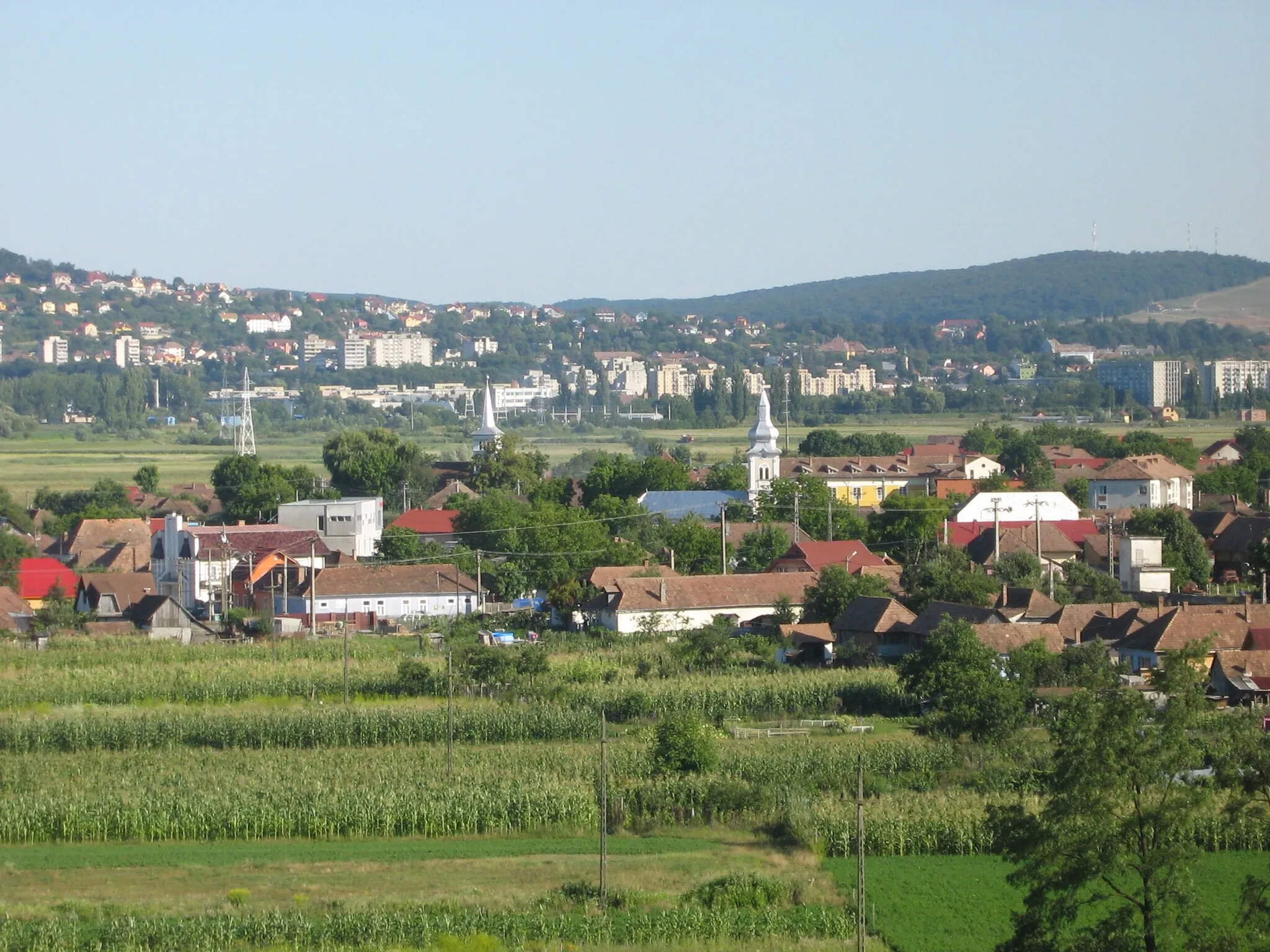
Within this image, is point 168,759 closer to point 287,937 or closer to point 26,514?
point 287,937

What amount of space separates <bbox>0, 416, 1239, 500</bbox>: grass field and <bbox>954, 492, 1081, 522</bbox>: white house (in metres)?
37.8

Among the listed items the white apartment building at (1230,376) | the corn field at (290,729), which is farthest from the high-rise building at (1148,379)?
the corn field at (290,729)

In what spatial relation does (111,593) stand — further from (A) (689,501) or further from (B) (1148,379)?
(B) (1148,379)

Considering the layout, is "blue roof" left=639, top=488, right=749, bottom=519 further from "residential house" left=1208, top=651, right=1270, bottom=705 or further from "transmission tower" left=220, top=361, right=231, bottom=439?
"transmission tower" left=220, top=361, right=231, bottom=439

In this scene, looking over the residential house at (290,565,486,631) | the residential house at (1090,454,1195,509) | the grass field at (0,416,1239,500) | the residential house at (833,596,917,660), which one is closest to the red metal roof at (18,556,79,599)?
the residential house at (290,565,486,631)

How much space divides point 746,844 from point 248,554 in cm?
2594

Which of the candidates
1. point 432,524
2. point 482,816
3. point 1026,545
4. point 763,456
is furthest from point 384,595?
point 763,456

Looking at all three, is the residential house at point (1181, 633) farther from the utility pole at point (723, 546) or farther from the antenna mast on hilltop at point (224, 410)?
the antenna mast on hilltop at point (224, 410)

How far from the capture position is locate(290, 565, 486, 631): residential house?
4253 cm

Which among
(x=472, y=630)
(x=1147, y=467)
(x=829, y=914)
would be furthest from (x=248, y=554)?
(x=1147, y=467)

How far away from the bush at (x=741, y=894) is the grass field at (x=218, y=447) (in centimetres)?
5948

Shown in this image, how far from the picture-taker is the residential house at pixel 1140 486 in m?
64.2

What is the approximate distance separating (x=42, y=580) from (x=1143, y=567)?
25.6 meters

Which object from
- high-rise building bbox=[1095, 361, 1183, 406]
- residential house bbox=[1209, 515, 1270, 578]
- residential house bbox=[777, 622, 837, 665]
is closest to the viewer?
residential house bbox=[777, 622, 837, 665]
